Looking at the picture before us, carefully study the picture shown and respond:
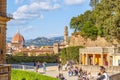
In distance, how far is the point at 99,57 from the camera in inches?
2437

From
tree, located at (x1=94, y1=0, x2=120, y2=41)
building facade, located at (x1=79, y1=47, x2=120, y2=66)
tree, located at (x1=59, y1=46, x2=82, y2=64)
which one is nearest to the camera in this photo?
tree, located at (x1=94, y1=0, x2=120, y2=41)

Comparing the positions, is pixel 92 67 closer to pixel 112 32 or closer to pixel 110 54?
pixel 112 32

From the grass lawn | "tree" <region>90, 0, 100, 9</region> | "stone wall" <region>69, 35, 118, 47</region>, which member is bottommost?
the grass lawn

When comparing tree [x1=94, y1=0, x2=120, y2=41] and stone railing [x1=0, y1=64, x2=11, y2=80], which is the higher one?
tree [x1=94, y1=0, x2=120, y2=41]

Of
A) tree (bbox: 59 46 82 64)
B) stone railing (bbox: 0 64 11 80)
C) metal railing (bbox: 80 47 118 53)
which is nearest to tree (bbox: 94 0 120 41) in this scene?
metal railing (bbox: 80 47 118 53)

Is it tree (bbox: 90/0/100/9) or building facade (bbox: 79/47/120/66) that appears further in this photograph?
tree (bbox: 90/0/100/9)

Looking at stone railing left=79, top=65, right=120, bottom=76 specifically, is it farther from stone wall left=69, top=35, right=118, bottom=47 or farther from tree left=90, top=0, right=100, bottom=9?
tree left=90, top=0, right=100, bottom=9

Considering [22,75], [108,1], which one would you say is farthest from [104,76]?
[108,1]

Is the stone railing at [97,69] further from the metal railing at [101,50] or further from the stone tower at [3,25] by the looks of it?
the stone tower at [3,25]

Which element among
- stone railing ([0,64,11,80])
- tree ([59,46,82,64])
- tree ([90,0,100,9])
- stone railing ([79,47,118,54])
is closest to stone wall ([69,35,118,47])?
tree ([59,46,82,64])

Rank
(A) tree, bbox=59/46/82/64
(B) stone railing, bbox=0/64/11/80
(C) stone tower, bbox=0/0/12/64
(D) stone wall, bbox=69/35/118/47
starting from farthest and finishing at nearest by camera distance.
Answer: (D) stone wall, bbox=69/35/118/47 < (A) tree, bbox=59/46/82/64 < (C) stone tower, bbox=0/0/12/64 < (B) stone railing, bbox=0/64/11/80

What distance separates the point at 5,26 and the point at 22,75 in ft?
45.3

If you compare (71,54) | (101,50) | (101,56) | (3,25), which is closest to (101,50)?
(101,50)

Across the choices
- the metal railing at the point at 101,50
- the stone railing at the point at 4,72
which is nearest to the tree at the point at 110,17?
the metal railing at the point at 101,50
